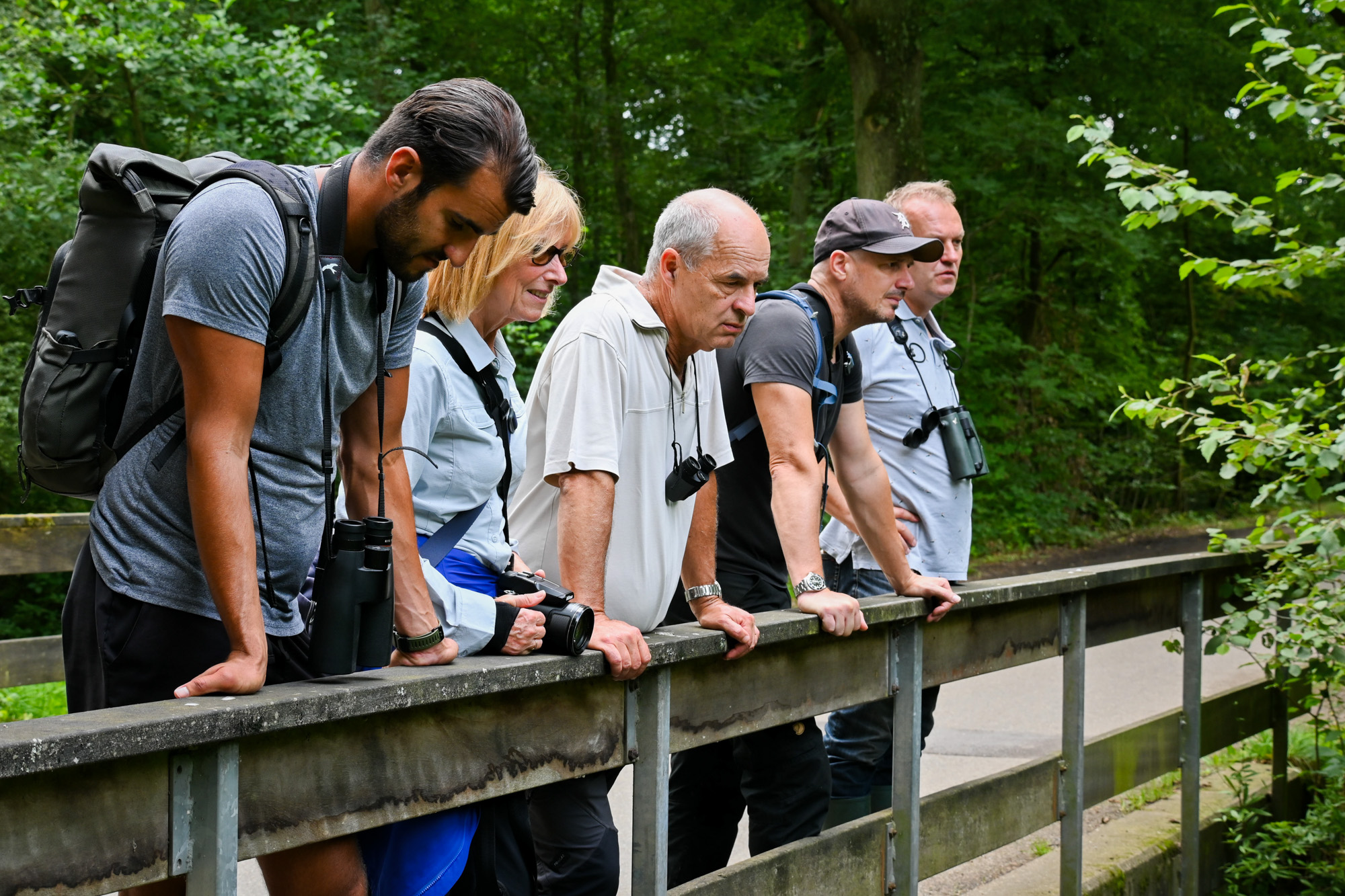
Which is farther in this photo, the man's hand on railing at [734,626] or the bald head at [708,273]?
the bald head at [708,273]

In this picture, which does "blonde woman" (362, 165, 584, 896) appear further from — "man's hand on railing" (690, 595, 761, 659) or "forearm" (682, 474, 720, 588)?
"forearm" (682, 474, 720, 588)

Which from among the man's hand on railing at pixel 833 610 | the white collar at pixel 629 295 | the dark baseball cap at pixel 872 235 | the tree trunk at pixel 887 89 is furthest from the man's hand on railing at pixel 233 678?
the tree trunk at pixel 887 89

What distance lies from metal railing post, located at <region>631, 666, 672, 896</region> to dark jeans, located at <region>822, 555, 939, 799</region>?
5.61 feet

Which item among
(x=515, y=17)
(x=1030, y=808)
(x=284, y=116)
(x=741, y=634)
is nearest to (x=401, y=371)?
(x=741, y=634)

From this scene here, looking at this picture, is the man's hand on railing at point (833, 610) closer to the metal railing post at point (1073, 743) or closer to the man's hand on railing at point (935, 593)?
the man's hand on railing at point (935, 593)

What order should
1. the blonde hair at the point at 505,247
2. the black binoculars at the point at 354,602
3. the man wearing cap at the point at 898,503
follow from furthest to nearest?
the man wearing cap at the point at 898,503 < the blonde hair at the point at 505,247 < the black binoculars at the point at 354,602

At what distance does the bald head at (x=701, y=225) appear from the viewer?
3.05m

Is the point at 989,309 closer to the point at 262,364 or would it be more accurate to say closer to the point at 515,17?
the point at 515,17

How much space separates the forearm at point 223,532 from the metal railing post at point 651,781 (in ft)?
2.75

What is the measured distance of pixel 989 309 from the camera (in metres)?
16.6

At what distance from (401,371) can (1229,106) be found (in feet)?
48.2

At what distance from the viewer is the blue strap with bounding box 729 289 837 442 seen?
11.8ft

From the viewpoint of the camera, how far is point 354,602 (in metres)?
2.02

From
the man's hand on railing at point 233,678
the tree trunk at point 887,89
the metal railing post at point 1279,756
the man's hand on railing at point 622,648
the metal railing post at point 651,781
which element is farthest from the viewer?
the tree trunk at point 887,89
